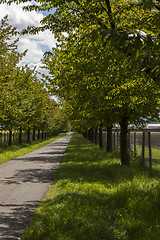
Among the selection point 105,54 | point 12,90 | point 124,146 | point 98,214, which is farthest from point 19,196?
point 12,90

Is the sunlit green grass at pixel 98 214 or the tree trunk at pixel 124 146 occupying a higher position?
the tree trunk at pixel 124 146

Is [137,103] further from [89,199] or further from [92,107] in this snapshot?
[89,199]

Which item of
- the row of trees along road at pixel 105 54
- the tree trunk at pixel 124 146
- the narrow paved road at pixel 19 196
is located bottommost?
the narrow paved road at pixel 19 196

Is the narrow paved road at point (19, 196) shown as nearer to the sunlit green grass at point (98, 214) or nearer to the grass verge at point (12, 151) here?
the sunlit green grass at point (98, 214)

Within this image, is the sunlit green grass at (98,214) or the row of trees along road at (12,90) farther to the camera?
the row of trees along road at (12,90)

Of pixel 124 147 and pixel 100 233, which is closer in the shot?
pixel 100 233

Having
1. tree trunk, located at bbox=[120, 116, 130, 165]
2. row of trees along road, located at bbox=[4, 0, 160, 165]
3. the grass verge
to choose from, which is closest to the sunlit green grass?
row of trees along road, located at bbox=[4, 0, 160, 165]

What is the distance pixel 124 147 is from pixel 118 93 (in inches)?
181

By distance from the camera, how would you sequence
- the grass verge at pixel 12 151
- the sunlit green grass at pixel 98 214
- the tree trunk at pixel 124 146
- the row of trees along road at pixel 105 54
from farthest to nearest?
the grass verge at pixel 12 151
the tree trunk at pixel 124 146
the row of trees along road at pixel 105 54
the sunlit green grass at pixel 98 214

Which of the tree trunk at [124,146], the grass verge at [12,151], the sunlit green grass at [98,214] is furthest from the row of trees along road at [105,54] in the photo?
the grass verge at [12,151]

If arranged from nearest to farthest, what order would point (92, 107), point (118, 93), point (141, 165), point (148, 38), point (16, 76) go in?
point (148, 38) < point (118, 93) < point (92, 107) < point (141, 165) < point (16, 76)

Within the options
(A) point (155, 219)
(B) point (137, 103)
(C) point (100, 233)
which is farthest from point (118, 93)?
(C) point (100, 233)

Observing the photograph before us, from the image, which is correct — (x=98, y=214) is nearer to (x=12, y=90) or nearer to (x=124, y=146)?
(x=124, y=146)

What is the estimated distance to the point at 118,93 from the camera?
9.12m
